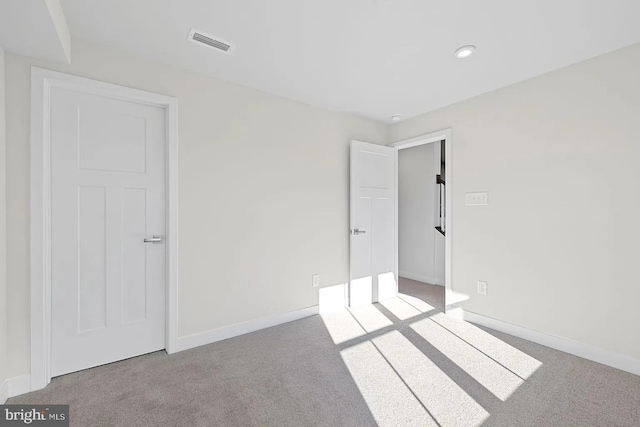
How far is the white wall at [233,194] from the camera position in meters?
1.90

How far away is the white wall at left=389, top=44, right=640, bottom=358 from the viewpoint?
2.17m

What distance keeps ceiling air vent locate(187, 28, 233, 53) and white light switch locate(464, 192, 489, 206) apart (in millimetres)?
2656

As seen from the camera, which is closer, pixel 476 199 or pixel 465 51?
pixel 465 51

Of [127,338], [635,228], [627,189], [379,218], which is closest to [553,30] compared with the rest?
[627,189]

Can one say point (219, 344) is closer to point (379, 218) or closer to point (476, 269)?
point (379, 218)

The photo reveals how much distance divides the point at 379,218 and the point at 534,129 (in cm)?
184

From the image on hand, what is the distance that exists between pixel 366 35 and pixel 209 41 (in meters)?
1.13

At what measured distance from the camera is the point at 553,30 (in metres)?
1.96

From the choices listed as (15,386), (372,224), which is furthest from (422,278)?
(15,386)

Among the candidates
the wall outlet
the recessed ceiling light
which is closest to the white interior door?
the wall outlet

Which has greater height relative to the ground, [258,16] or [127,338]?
[258,16]

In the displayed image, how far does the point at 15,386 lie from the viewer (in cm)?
185

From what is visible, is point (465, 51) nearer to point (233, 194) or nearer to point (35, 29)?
point (233, 194)

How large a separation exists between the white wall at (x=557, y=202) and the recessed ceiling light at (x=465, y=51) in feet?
2.79
